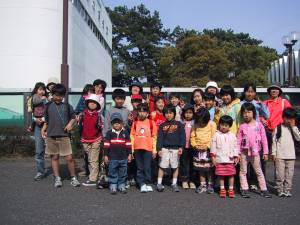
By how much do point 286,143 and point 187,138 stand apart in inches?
61.9

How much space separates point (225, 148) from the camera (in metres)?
6.17

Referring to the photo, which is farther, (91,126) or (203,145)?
(91,126)

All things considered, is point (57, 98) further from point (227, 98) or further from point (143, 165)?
point (227, 98)

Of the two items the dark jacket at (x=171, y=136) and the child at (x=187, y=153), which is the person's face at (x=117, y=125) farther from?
the child at (x=187, y=153)

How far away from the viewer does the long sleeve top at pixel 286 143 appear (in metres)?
6.25

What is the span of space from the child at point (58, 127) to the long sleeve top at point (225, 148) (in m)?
2.39

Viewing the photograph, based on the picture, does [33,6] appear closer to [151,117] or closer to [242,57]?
[151,117]

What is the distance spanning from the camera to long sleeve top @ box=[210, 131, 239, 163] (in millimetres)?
6168

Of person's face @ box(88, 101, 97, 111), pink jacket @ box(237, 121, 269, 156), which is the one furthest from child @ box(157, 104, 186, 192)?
person's face @ box(88, 101, 97, 111)

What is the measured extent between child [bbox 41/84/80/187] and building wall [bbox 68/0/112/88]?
14573mm

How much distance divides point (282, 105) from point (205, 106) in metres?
1.30

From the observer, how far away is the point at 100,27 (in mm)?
33281

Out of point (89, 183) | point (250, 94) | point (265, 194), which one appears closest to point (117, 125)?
point (89, 183)

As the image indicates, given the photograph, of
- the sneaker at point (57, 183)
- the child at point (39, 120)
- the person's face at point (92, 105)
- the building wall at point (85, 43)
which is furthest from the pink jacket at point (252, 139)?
the building wall at point (85, 43)
